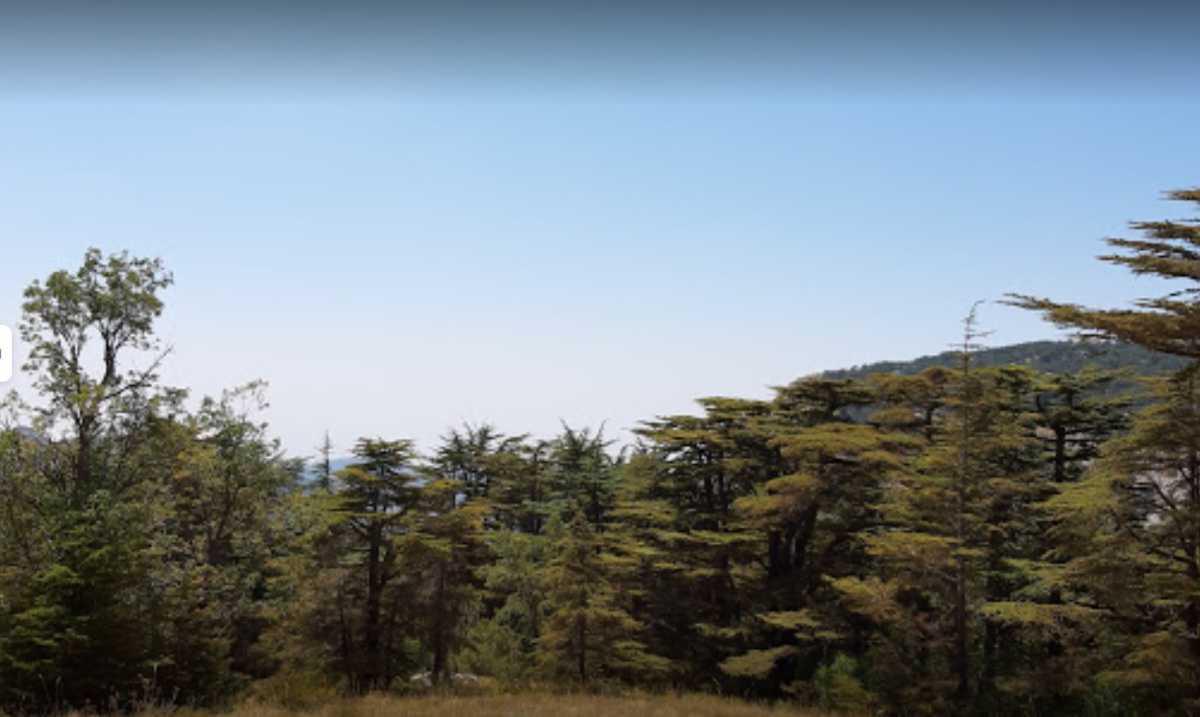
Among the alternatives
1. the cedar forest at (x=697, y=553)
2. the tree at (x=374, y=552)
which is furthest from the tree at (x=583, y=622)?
the tree at (x=374, y=552)

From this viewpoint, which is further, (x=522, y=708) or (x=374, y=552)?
(x=374, y=552)

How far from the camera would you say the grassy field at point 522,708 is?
13602 millimetres

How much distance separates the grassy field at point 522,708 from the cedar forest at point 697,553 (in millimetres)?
3947

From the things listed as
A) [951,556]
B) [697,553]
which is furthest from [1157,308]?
[697,553]

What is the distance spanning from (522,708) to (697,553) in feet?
53.3

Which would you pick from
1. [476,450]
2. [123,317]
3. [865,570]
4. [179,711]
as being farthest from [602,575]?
[476,450]

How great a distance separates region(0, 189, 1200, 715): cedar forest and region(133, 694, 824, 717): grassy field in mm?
3947

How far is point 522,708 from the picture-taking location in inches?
575

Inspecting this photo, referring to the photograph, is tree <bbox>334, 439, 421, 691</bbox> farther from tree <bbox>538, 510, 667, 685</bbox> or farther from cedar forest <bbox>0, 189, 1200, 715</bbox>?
tree <bbox>538, 510, 667, 685</bbox>

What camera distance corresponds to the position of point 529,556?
40.3 m

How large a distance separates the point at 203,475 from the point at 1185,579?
1051 inches

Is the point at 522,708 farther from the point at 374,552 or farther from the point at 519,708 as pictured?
the point at 374,552

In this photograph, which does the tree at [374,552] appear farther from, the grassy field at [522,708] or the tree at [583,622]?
the grassy field at [522,708]

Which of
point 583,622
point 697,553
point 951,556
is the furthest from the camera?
point 697,553
